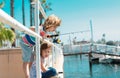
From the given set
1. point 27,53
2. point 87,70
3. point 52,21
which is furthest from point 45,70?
point 87,70

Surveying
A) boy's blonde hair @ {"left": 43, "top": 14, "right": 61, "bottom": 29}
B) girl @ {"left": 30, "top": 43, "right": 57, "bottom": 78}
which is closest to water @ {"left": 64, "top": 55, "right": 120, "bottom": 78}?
girl @ {"left": 30, "top": 43, "right": 57, "bottom": 78}

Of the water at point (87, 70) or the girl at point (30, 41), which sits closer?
the girl at point (30, 41)

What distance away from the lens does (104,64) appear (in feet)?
151

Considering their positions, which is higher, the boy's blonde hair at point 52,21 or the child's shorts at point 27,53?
the boy's blonde hair at point 52,21

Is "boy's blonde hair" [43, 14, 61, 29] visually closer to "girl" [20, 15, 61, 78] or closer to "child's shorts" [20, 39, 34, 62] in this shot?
"girl" [20, 15, 61, 78]

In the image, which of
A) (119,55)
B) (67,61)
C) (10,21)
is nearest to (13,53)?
(10,21)

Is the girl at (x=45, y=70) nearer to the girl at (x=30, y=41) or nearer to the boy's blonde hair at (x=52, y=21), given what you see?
the girl at (x=30, y=41)

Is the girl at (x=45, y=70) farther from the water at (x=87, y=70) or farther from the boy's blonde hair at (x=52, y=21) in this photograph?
the water at (x=87, y=70)

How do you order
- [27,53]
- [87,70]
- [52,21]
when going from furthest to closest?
[87,70]
[27,53]
[52,21]

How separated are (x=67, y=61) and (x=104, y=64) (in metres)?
12.5

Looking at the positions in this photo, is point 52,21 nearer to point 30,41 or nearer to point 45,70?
point 30,41

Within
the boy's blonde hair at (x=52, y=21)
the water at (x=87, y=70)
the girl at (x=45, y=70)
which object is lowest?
the water at (x=87, y=70)

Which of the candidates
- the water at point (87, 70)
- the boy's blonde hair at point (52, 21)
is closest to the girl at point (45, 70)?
the boy's blonde hair at point (52, 21)

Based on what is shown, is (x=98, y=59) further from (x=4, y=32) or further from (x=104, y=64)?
(x=4, y=32)
